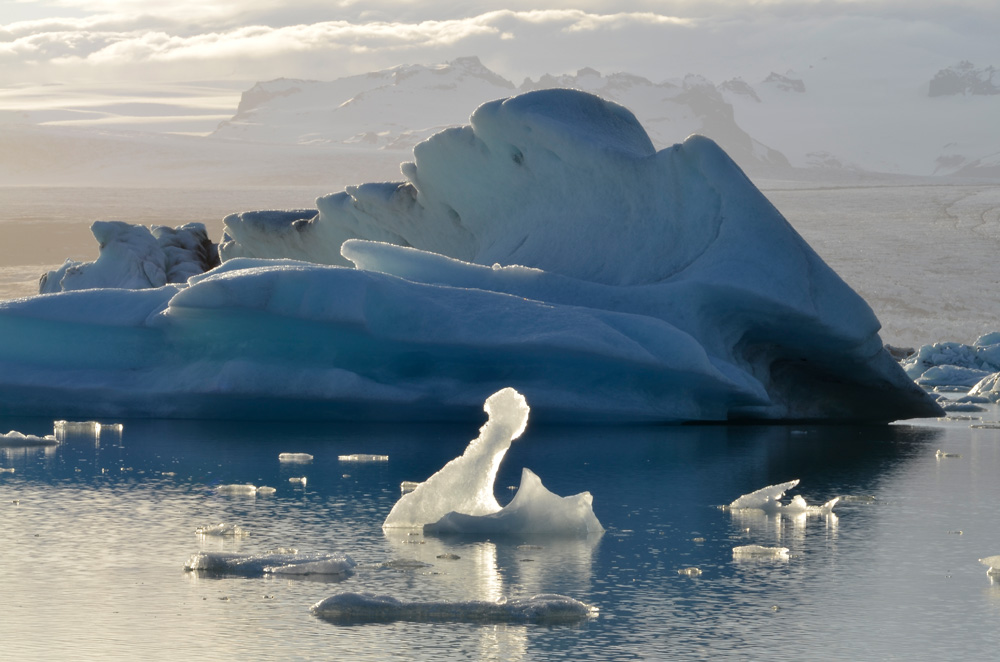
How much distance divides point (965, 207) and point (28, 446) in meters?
43.6

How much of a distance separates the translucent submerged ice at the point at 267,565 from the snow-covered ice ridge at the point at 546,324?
482cm

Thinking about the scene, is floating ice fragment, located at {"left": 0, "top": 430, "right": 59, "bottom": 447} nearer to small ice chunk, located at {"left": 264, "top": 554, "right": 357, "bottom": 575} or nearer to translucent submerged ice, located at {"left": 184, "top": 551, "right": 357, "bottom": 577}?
translucent submerged ice, located at {"left": 184, "top": 551, "right": 357, "bottom": 577}

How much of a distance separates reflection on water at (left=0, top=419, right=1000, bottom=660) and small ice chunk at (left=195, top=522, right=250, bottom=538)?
0.12 ft

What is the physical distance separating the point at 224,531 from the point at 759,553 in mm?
1869

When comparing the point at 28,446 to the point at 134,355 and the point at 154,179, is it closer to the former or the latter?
the point at 134,355

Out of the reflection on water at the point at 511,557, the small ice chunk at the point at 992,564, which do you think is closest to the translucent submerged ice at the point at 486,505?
the reflection on water at the point at 511,557

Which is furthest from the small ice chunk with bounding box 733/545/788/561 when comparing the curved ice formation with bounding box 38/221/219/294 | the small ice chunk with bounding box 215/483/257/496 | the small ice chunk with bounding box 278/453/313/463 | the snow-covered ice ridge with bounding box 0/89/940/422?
the curved ice formation with bounding box 38/221/219/294

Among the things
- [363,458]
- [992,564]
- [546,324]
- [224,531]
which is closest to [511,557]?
[224,531]

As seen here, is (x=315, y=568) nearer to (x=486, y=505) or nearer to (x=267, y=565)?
(x=267, y=565)

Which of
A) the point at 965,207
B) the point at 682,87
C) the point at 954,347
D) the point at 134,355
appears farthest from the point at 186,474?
the point at 682,87

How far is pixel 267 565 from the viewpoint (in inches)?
165

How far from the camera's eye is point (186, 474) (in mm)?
6535

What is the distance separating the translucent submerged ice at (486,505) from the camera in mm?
4848

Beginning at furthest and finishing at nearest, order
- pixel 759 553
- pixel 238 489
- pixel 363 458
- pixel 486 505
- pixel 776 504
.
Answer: pixel 363 458 < pixel 238 489 < pixel 776 504 < pixel 486 505 < pixel 759 553
